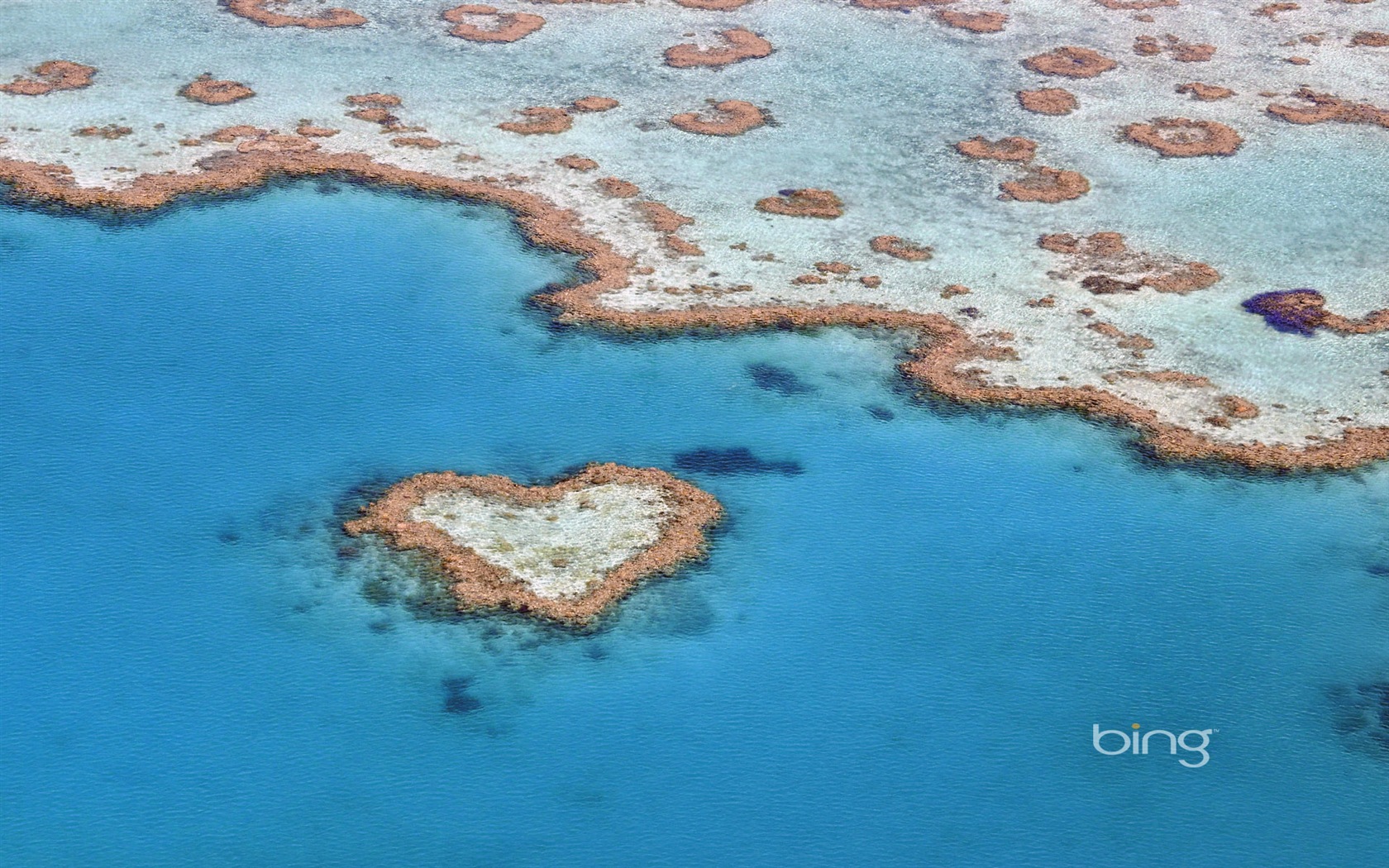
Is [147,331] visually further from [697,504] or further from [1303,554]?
[1303,554]

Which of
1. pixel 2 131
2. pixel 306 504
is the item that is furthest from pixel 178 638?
pixel 2 131

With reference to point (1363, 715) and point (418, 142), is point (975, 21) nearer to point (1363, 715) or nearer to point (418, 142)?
point (418, 142)

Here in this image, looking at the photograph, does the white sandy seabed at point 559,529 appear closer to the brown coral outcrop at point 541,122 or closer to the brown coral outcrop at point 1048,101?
the brown coral outcrop at point 541,122

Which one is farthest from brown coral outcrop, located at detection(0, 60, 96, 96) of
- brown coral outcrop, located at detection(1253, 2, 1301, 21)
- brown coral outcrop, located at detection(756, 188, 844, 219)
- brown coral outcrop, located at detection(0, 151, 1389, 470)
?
brown coral outcrop, located at detection(1253, 2, 1301, 21)

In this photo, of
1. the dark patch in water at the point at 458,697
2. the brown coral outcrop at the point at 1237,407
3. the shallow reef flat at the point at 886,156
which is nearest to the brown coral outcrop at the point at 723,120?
the shallow reef flat at the point at 886,156

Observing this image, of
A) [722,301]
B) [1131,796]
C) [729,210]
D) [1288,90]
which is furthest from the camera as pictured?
[1288,90]

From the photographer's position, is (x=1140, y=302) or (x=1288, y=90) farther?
(x=1288, y=90)
